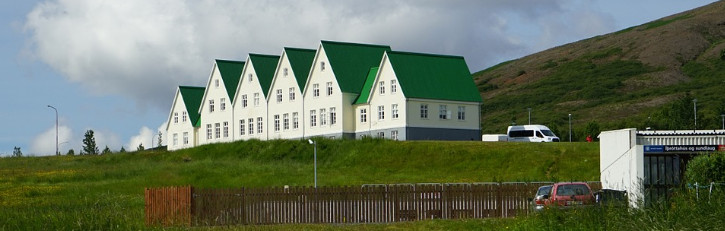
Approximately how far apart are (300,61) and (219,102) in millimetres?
10676

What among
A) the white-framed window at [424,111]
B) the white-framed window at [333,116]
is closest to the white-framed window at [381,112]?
the white-framed window at [424,111]

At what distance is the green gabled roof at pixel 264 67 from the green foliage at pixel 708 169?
56133mm

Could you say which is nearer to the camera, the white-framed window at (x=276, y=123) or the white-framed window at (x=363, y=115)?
the white-framed window at (x=363, y=115)

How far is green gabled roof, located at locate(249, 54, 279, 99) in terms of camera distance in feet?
297

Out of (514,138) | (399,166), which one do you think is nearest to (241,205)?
(399,166)

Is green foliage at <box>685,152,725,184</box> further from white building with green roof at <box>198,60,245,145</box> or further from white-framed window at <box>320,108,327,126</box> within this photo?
white building with green roof at <box>198,60,245,145</box>

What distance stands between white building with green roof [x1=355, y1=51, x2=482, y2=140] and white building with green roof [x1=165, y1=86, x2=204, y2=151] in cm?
2175

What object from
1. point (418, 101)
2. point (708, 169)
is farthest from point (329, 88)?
point (708, 169)

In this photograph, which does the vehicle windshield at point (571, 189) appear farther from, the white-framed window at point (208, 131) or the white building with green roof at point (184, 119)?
the white building with green roof at point (184, 119)

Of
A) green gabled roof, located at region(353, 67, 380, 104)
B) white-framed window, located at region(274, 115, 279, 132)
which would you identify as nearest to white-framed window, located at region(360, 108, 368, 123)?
green gabled roof, located at region(353, 67, 380, 104)

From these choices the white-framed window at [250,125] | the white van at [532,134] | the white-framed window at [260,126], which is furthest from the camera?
the white-framed window at [250,125]

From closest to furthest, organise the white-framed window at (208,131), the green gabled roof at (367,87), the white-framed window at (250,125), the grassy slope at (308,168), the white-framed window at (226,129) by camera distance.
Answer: the grassy slope at (308,168)
the green gabled roof at (367,87)
the white-framed window at (250,125)
the white-framed window at (226,129)
the white-framed window at (208,131)

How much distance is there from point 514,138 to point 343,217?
4624cm

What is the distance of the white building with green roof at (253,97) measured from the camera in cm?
9019
